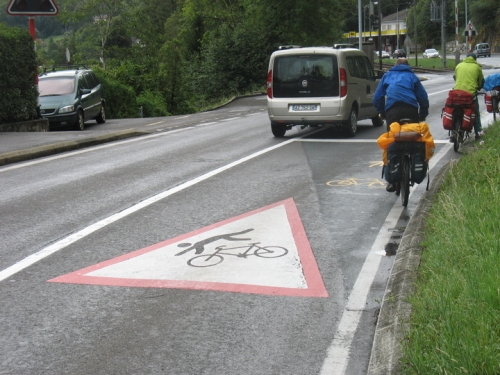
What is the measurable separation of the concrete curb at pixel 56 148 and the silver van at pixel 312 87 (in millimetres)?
3885

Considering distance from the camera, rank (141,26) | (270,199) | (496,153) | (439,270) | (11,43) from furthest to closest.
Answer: (141,26) → (11,43) → (496,153) → (270,199) → (439,270)

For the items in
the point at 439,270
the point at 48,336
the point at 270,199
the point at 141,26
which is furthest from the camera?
the point at 141,26

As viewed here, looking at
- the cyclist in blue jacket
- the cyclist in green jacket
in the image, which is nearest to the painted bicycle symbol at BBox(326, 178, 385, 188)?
the cyclist in blue jacket

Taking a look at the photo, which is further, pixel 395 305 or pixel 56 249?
pixel 56 249

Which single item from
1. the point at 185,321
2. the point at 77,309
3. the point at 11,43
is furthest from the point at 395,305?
the point at 11,43

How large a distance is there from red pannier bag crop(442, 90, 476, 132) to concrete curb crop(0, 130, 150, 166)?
756 centimetres

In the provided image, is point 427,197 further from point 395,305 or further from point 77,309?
point 77,309

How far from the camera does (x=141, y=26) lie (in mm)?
69125

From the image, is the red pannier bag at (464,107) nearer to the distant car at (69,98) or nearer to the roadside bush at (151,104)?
the distant car at (69,98)

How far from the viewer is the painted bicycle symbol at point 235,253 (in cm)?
733

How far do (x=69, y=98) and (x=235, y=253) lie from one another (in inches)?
755

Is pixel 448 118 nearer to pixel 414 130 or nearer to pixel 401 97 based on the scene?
pixel 401 97

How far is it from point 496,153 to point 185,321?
689cm

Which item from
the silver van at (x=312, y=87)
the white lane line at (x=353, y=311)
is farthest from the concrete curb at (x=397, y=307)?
the silver van at (x=312, y=87)
